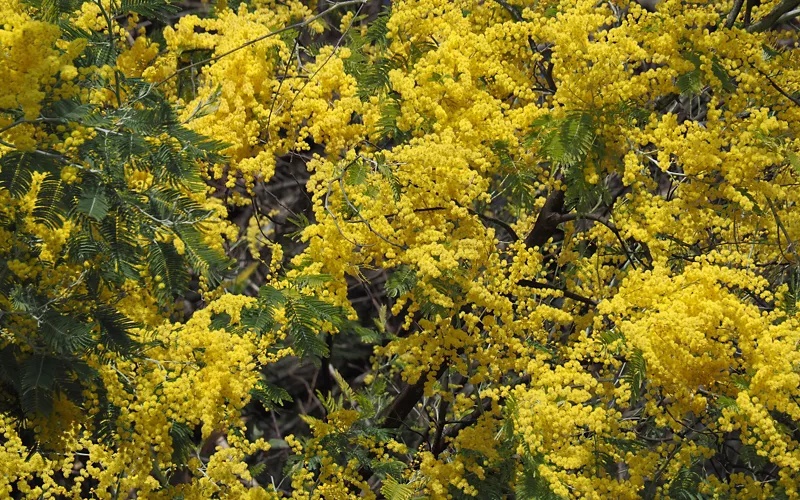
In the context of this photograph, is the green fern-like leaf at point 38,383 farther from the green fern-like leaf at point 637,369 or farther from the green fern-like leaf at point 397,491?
the green fern-like leaf at point 637,369

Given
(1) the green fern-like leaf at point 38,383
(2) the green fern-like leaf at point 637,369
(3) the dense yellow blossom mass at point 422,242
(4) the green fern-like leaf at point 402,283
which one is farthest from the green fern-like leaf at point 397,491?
(1) the green fern-like leaf at point 38,383

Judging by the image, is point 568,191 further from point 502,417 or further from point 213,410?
point 213,410

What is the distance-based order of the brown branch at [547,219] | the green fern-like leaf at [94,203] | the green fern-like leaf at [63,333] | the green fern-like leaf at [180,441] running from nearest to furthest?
the green fern-like leaf at [94,203]
the green fern-like leaf at [63,333]
the green fern-like leaf at [180,441]
the brown branch at [547,219]

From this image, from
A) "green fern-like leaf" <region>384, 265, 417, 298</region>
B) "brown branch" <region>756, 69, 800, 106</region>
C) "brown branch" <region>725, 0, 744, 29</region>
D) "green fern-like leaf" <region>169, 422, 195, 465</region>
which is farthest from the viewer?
"brown branch" <region>725, 0, 744, 29</region>

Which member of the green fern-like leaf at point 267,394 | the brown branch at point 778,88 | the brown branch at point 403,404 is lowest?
the brown branch at point 403,404

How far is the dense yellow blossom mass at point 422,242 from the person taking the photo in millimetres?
4129

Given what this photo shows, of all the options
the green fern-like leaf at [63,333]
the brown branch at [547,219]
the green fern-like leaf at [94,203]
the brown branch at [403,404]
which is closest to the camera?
the green fern-like leaf at [94,203]

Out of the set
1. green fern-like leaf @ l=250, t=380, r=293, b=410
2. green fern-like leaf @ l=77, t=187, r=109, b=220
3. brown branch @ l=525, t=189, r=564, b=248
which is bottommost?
green fern-like leaf @ l=250, t=380, r=293, b=410

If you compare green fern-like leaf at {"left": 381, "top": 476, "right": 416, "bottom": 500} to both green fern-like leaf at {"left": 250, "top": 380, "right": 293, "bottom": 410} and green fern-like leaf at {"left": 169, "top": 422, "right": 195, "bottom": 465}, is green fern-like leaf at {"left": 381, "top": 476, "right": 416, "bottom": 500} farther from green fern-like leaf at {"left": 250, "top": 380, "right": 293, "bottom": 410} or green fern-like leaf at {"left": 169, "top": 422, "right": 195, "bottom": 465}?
green fern-like leaf at {"left": 169, "top": 422, "right": 195, "bottom": 465}

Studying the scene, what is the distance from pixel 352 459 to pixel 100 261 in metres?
1.62

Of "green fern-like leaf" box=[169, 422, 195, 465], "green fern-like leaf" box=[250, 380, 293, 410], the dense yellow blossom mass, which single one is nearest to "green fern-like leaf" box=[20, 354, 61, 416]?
the dense yellow blossom mass

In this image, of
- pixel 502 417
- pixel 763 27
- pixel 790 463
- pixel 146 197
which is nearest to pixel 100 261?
pixel 146 197

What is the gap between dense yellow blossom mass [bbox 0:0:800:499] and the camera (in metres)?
4.13

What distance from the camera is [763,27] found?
4883mm
